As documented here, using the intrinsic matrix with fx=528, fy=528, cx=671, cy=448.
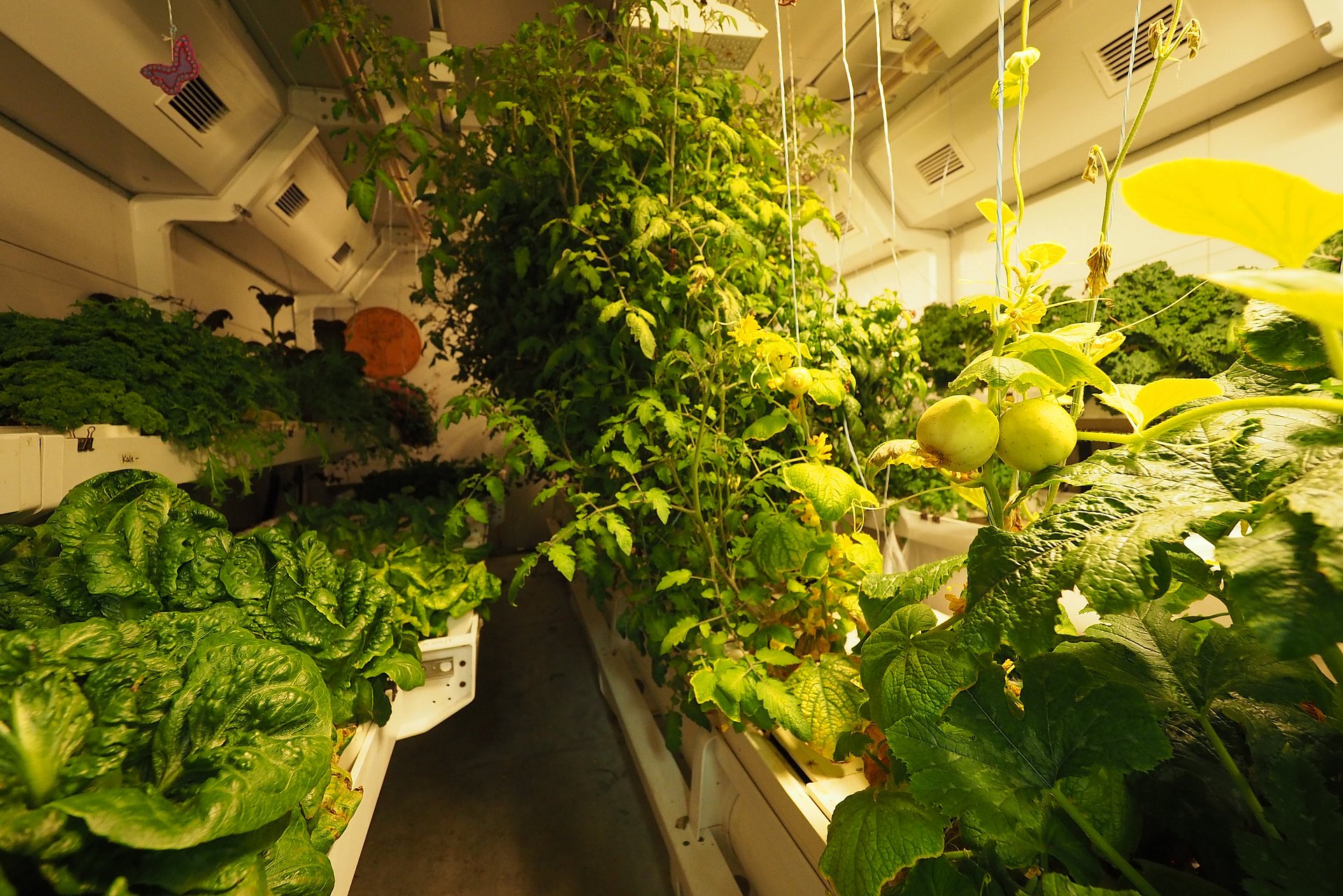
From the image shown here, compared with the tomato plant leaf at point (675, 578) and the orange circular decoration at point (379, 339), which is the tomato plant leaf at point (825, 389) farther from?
the orange circular decoration at point (379, 339)

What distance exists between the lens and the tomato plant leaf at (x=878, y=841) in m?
0.47

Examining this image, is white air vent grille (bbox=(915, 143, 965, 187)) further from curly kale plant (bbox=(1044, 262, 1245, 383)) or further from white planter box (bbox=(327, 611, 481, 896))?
white planter box (bbox=(327, 611, 481, 896))

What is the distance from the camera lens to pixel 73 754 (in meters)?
0.45

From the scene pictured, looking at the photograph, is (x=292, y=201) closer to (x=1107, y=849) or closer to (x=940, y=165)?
(x=940, y=165)

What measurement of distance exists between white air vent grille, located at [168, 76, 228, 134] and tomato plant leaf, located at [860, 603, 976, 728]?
2300mm

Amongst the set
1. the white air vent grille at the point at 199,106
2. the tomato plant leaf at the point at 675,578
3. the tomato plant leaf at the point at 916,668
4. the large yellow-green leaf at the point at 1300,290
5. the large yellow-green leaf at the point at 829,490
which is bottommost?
the tomato plant leaf at the point at 675,578

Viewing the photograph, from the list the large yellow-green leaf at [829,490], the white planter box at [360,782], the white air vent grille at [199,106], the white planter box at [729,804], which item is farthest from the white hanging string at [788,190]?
the white air vent grille at [199,106]

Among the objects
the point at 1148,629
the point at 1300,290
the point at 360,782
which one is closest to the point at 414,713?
the point at 360,782

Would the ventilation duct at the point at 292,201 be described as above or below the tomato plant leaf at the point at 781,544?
above

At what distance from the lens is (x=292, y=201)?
2424mm

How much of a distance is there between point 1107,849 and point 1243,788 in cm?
10

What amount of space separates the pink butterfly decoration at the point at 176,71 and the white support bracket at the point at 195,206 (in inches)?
36.5

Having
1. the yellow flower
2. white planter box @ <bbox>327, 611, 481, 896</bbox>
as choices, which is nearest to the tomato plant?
the yellow flower

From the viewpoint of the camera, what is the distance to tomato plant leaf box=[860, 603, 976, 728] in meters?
0.45
